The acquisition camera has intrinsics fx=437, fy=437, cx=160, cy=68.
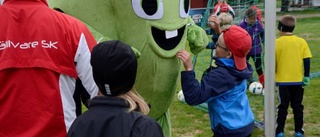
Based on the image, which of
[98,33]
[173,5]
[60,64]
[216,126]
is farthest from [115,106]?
[216,126]

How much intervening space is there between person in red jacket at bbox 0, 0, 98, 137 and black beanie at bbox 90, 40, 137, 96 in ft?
1.18

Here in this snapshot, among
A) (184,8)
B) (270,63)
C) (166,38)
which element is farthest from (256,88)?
(166,38)

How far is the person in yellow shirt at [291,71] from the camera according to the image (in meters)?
4.78

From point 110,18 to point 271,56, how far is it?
1734mm

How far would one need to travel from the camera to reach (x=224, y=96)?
10.1 ft

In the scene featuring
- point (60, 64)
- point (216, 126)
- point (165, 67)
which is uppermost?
point (60, 64)

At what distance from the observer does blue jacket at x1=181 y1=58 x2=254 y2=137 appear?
2920 millimetres

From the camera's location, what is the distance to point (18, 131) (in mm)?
2158

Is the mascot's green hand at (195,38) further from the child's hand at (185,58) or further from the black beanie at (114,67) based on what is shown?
the black beanie at (114,67)

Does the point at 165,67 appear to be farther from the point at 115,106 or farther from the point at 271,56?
the point at 271,56

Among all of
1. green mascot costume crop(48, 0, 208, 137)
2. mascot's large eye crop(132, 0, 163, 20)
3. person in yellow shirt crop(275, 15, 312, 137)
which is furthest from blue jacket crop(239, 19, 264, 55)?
mascot's large eye crop(132, 0, 163, 20)

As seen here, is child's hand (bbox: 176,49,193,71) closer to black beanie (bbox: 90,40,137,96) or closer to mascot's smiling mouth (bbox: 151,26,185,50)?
mascot's smiling mouth (bbox: 151,26,185,50)

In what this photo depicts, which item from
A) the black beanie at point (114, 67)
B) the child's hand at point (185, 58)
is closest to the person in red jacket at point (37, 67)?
the black beanie at point (114, 67)

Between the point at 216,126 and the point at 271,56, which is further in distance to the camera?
the point at 271,56
